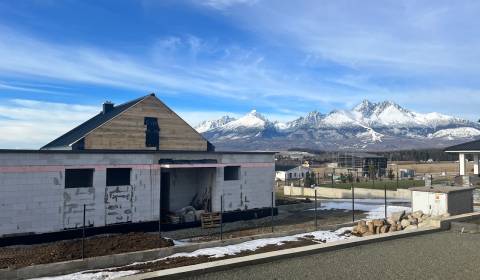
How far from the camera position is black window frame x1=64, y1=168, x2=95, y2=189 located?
76.5 ft

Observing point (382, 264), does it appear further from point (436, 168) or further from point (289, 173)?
point (436, 168)

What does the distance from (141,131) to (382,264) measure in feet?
105

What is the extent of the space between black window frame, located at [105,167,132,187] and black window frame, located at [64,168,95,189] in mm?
984

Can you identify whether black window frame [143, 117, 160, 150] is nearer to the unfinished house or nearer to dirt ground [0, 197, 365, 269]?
the unfinished house

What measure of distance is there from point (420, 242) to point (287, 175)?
73419 millimetres

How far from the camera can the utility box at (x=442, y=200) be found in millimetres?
24547

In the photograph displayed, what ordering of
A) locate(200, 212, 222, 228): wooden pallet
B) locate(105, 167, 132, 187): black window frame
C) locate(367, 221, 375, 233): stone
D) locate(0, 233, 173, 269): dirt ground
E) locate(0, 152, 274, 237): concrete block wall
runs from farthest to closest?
locate(200, 212, 222, 228): wooden pallet, locate(105, 167, 132, 187): black window frame, locate(367, 221, 375, 233): stone, locate(0, 152, 274, 237): concrete block wall, locate(0, 233, 173, 269): dirt ground

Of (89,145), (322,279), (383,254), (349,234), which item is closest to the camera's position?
(322,279)

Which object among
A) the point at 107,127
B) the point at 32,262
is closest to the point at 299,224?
the point at 32,262

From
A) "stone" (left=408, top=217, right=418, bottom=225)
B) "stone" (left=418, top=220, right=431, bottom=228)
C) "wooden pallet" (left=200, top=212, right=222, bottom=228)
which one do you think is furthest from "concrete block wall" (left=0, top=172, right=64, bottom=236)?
"stone" (left=418, top=220, right=431, bottom=228)

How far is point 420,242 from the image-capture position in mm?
18266

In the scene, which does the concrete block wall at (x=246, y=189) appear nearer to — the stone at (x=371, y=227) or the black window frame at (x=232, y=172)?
the black window frame at (x=232, y=172)

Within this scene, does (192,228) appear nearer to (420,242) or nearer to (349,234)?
(349,234)

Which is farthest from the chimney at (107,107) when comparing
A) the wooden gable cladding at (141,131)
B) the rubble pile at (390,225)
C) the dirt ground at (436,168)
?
the dirt ground at (436,168)
